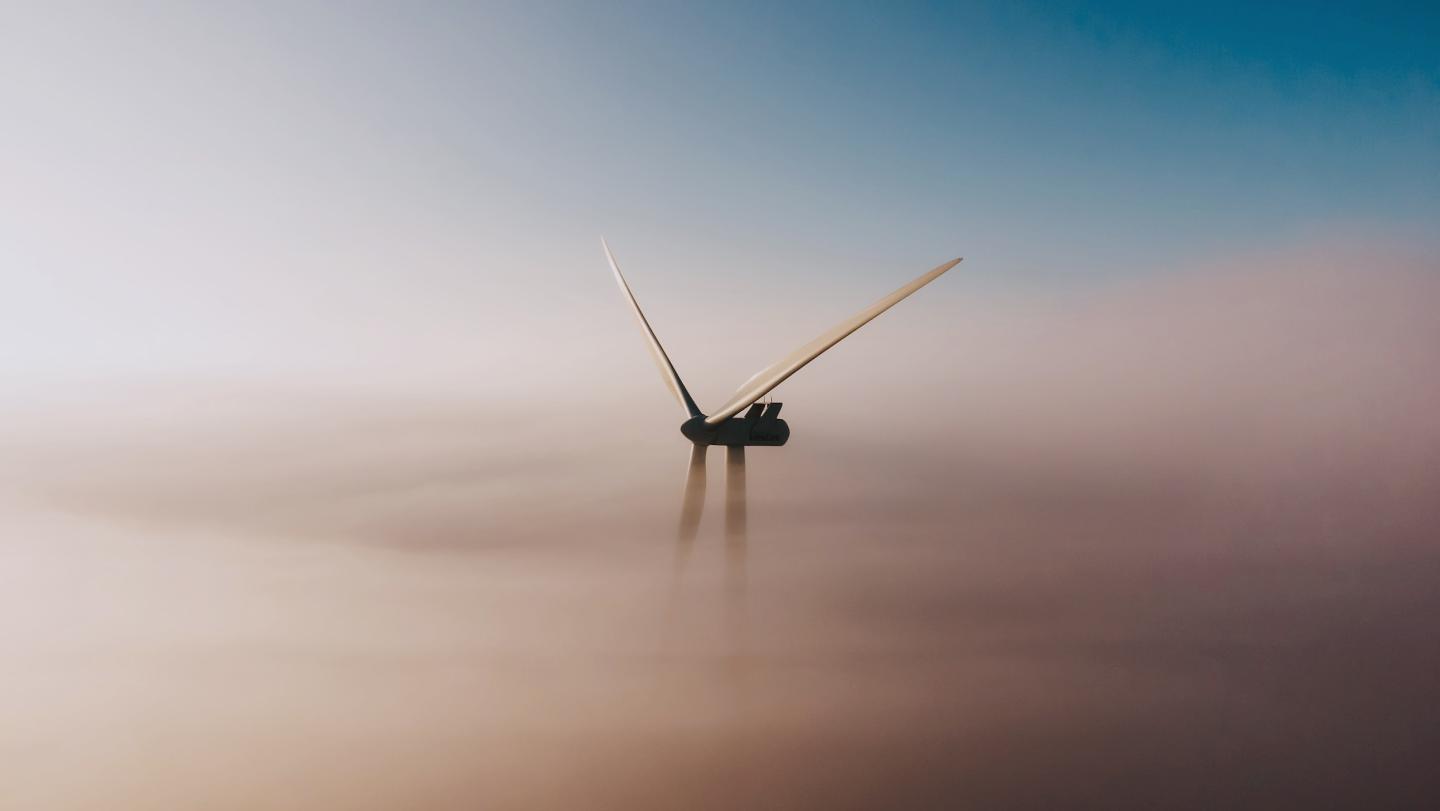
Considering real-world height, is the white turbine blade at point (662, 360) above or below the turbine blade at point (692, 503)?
above

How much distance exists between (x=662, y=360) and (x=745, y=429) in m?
5.47

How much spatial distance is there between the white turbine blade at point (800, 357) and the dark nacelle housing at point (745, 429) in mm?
382

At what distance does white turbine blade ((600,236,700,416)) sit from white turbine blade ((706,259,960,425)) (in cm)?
210

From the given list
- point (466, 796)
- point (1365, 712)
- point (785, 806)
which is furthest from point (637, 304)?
point (1365, 712)

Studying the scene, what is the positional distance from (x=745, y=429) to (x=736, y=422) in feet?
1.41

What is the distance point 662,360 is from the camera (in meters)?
29.3

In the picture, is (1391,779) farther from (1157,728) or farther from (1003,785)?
(1003,785)

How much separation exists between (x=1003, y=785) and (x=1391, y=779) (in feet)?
216

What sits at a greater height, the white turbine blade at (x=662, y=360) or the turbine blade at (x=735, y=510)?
the white turbine blade at (x=662, y=360)

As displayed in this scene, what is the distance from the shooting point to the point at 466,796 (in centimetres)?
13038

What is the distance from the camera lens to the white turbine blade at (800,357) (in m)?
21.8

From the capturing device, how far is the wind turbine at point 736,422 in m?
23.0

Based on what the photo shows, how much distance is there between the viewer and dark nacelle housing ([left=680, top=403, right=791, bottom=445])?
2566 centimetres

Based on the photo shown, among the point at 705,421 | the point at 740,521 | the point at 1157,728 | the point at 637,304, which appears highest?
the point at 637,304
